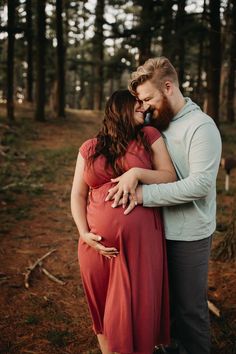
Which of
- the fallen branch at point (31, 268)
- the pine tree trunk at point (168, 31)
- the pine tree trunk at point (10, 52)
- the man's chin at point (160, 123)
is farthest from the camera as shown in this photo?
the pine tree trunk at point (10, 52)

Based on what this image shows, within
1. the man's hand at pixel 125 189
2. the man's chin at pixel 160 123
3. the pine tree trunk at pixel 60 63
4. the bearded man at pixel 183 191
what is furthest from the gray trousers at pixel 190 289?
the pine tree trunk at pixel 60 63

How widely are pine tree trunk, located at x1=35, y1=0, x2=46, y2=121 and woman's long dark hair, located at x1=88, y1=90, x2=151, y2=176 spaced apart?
53.7ft

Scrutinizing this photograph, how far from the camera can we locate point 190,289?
9.44ft

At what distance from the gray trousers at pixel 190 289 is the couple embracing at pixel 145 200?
0.5 inches

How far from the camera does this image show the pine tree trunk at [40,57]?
1764cm

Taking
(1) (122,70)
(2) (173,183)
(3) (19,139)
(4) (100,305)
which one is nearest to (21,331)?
(4) (100,305)

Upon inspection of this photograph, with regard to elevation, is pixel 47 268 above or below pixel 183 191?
below

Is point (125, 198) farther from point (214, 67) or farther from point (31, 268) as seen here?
point (214, 67)

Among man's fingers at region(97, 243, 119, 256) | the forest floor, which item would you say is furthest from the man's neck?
the forest floor

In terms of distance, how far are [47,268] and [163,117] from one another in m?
3.52

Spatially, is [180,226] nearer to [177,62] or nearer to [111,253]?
[111,253]

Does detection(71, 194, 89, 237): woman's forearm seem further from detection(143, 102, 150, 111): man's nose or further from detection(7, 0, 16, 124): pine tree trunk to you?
detection(7, 0, 16, 124): pine tree trunk

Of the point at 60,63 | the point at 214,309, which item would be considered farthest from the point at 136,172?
the point at 60,63

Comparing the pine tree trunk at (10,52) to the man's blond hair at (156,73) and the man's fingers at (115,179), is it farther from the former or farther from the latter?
the man's fingers at (115,179)
